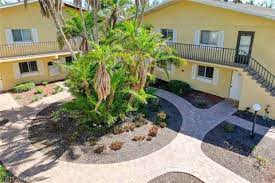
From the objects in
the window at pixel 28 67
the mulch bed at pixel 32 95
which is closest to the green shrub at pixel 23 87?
the mulch bed at pixel 32 95

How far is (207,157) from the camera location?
36.5 ft

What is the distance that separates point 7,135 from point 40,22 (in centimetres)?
1283

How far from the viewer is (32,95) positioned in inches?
790

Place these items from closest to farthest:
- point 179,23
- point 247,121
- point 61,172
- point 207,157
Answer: point 61,172, point 207,157, point 247,121, point 179,23

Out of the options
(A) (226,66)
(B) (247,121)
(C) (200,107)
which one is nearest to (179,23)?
(A) (226,66)

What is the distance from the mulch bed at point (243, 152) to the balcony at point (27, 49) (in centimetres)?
1480

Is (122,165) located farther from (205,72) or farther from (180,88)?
(205,72)

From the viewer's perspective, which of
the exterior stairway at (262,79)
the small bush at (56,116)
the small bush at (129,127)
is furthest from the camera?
the small bush at (56,116)

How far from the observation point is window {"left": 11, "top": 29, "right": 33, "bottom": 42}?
20.5 m

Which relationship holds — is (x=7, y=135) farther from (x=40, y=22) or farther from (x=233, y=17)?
(x=233, y=17)

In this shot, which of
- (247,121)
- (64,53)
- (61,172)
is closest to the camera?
(61,172)

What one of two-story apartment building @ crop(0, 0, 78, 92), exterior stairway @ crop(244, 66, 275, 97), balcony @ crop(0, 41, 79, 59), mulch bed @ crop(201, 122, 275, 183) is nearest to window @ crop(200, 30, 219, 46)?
exterior stairway @ crop(244, 66, 275, 97)

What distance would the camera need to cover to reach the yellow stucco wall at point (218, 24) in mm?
15285

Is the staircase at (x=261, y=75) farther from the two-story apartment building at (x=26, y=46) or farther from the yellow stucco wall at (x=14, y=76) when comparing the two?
the yellow stucco wall at (x=14, y=76)
